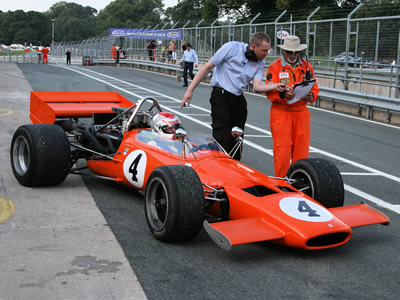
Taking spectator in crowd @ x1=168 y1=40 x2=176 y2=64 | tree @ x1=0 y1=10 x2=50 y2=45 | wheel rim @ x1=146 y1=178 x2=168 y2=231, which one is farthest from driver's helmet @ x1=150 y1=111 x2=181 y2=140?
tree @ x1=0 y1=10 x2=50 y2=45

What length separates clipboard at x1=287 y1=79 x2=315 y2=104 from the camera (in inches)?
257

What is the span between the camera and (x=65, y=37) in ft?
561

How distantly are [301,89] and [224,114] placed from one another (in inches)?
38.7

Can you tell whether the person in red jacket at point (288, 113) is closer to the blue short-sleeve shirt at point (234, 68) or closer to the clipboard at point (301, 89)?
the clipboard at point (301, 89)

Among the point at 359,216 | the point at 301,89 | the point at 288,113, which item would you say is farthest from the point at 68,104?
the point at 359,216

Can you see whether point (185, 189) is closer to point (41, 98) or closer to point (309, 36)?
point (41, 98)

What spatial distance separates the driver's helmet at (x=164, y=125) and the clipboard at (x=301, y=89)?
1345 mm

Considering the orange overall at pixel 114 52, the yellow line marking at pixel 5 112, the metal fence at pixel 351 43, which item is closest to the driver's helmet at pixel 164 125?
the yellow line marking at pixel 5 112

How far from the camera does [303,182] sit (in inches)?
234

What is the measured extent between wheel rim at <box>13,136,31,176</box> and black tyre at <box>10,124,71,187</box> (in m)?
0.11

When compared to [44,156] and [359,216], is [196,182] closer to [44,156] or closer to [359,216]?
[359,216]

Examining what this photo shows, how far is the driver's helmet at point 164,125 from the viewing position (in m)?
6.38

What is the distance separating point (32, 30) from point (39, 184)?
17366 centimetres

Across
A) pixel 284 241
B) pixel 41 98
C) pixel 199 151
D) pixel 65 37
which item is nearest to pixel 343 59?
pixel 41 98
